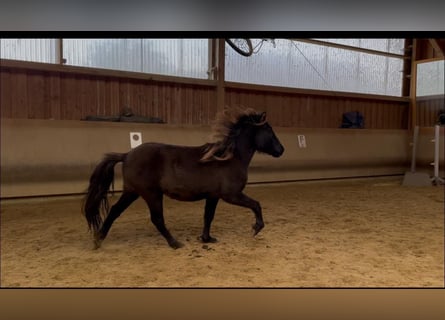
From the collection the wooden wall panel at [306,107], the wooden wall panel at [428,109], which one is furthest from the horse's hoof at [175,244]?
the wooden wall panel at [428,109]

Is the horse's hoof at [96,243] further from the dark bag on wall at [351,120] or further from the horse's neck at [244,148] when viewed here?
the dark bag on wall at [351,120]

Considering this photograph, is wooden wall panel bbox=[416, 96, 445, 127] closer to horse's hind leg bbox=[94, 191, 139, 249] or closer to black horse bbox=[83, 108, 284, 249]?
black horse bbox=[83, 108, 284, 249]

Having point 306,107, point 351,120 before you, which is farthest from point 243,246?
point 351,120

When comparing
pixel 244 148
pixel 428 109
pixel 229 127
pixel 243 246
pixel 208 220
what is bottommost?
pixel 243 246

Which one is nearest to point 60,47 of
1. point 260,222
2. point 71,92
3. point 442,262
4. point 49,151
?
point 71,92

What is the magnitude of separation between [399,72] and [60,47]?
5.49 metres

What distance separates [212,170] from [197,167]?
9 cm

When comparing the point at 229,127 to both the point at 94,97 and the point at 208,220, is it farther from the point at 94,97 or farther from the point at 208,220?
the point at 94,97

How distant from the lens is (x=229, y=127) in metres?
2.03

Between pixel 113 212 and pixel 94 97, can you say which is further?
pixel 94 97

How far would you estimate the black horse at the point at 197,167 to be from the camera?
200cm

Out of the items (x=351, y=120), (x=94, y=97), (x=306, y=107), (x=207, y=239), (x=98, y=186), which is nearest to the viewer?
(x=98, y=186)

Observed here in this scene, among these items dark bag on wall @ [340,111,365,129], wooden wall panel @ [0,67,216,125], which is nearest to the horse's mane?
wooden wall panel @ [0,67,216,125]

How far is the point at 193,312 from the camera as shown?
90 centimetres
